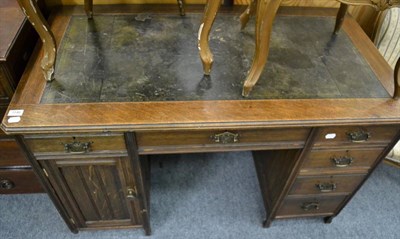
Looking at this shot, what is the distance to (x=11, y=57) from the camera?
3.17 feet

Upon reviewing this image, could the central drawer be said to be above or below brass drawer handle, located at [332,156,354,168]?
above

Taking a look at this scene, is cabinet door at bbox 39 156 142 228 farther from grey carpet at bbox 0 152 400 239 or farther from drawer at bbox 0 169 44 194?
drawer at bbox 0 169 44 194

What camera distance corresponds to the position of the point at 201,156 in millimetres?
1724

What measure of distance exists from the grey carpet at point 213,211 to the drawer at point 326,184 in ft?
1.05

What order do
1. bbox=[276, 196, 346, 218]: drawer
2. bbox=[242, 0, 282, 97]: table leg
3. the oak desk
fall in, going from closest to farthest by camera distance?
1. bbox=[242, 0, 282, 97]: table leg
2. the oak desk
3. bbox=[276, 196, 346, 218]: drawer

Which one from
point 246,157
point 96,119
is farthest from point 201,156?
point 96,119

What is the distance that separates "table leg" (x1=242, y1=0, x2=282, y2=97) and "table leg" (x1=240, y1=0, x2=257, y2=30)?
33 centimetres

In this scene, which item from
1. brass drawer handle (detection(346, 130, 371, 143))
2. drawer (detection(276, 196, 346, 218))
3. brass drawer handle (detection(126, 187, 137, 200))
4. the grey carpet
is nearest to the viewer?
brass drawer handle (detection(346, 130, 371, 143))

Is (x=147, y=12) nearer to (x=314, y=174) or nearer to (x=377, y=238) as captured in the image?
(x=314, y=174)

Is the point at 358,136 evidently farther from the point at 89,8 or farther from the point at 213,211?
the point at 89,8

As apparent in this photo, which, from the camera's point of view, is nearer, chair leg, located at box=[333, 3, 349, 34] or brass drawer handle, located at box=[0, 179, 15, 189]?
chair leg, located at box=[333, 3, 349, 34]

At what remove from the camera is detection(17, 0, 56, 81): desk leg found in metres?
0.86

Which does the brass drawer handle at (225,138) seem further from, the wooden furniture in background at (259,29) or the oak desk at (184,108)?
the wooden furniture in background at (259,29)

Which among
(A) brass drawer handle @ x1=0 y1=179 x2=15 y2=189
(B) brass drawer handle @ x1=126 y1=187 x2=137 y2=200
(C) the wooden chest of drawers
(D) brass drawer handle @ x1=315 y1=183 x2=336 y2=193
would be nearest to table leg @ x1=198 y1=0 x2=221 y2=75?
(C) the wooden chest of drawers
